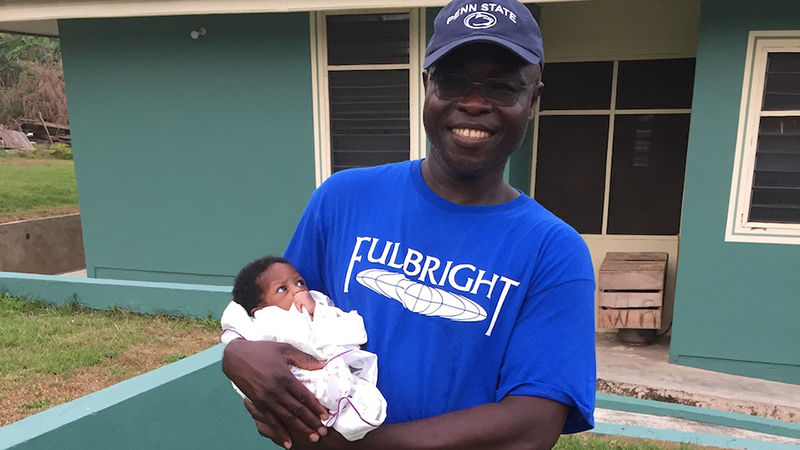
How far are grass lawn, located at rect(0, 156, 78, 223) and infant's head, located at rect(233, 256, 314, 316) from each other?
10724 millimetres

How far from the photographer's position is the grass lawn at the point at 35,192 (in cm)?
1153

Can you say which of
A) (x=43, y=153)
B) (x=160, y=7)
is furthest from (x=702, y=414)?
(x=43, y=153)

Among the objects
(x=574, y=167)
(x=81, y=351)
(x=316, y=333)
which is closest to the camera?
(x=316, y=333)

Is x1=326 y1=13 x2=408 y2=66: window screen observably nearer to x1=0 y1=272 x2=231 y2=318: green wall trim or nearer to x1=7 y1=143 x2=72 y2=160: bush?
x1=0 y1=272 x2=231 y2=318: green wall trim

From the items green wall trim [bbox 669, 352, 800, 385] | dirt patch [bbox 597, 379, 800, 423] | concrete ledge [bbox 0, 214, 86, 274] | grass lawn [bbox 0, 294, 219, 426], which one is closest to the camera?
grass lawn [bbox 0, 294, 219, 426]

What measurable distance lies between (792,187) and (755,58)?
3.79 ft

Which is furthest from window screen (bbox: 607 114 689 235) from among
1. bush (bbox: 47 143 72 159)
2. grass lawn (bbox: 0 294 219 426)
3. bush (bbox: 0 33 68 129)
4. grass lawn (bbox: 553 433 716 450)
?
bush (bbox: 0 33 68 129)

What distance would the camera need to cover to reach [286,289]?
59.9 inches

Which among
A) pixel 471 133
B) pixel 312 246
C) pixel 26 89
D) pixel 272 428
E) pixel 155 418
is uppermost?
pixel 26 89

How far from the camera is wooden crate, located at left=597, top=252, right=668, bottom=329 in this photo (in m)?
5.44

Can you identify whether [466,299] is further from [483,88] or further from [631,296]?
[631,296]

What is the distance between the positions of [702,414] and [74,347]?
198 inches

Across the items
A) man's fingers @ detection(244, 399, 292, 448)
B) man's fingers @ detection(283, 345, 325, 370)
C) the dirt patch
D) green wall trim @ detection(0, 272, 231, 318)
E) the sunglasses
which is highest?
the sunglasses

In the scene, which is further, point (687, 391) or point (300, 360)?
point (687, 391)
